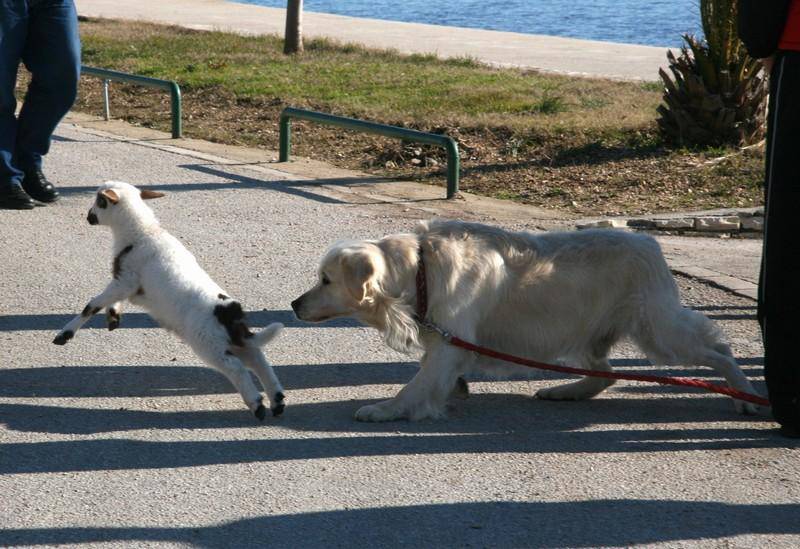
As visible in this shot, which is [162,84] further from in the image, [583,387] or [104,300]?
[583,387]

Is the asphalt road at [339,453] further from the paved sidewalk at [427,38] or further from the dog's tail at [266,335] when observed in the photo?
the paved sidewalk at [427,38]

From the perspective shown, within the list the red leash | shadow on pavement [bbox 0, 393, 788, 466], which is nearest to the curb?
shadow on pavement [bbox 0, 393, 788, 466]

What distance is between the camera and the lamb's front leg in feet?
17.4

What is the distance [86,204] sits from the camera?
9.16m

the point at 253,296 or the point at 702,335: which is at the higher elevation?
the point at 702,335

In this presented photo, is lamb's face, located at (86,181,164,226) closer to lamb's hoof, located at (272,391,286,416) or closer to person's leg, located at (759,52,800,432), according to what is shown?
lamb's hoof, located at (272,391,286,416)

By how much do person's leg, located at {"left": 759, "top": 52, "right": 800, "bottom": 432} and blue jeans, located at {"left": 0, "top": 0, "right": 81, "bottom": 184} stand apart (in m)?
5.52

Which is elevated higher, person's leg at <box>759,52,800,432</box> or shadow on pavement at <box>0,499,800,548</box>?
person's leg at <box>759,52,800,432</box>

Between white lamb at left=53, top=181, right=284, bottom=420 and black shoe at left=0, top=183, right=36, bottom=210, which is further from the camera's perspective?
black shoe at left=0, top=183, right=36, bottom=210

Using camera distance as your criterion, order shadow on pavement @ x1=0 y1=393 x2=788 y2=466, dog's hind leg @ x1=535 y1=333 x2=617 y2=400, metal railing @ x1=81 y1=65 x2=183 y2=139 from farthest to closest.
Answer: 1. metal railing @ x1=81 y1=65 x2=183 y2=139
2. dog's hind leg @ x1=535 y1=333 x2=617 y2=400
3. shadow on pavement @ x1=0 y1=393 x2=788 y2=466

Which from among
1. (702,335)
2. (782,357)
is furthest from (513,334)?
(782,357)

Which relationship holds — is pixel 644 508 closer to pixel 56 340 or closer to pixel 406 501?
pixel 406 501

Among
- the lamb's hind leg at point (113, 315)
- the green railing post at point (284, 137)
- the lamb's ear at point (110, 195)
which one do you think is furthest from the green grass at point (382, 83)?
the lamb's hind leg at point (113, 315)

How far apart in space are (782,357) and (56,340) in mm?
3276
